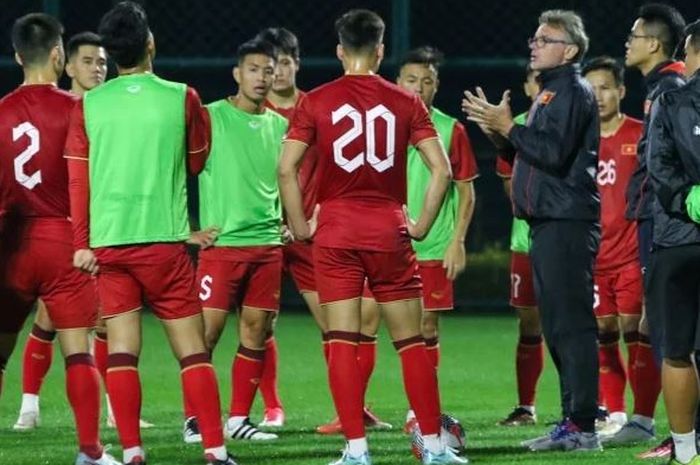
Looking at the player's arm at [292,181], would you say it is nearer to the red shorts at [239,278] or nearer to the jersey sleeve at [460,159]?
the red shorts at [239,278]

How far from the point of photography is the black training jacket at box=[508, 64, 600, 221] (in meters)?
8.49

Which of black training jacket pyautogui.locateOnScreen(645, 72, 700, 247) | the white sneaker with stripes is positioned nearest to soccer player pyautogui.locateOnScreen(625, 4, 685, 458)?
black training jacket pyautogui.locateOnScreen(645, 72, 700, 247)

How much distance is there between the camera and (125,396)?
764 cm

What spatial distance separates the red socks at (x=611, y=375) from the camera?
9.95 metres

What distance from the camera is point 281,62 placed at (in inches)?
396

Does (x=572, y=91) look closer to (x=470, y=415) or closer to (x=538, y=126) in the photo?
(x=538, y=126)

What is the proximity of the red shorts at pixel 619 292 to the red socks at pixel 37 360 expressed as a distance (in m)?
3.05

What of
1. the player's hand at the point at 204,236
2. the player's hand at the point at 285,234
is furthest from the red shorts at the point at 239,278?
the player's hand at the point at 204,236

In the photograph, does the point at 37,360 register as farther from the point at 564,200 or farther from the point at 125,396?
the point at 564,200

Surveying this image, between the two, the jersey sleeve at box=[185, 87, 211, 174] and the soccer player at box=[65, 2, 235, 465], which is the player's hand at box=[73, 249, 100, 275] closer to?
the soccer player at box=[65, 2, 235, 465]

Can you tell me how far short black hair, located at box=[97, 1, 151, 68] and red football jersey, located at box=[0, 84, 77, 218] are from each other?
1.52 ft

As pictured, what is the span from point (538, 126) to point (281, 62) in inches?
80.0

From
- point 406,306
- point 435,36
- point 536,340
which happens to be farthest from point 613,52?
point 406,306

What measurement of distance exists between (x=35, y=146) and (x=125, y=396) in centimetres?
121
